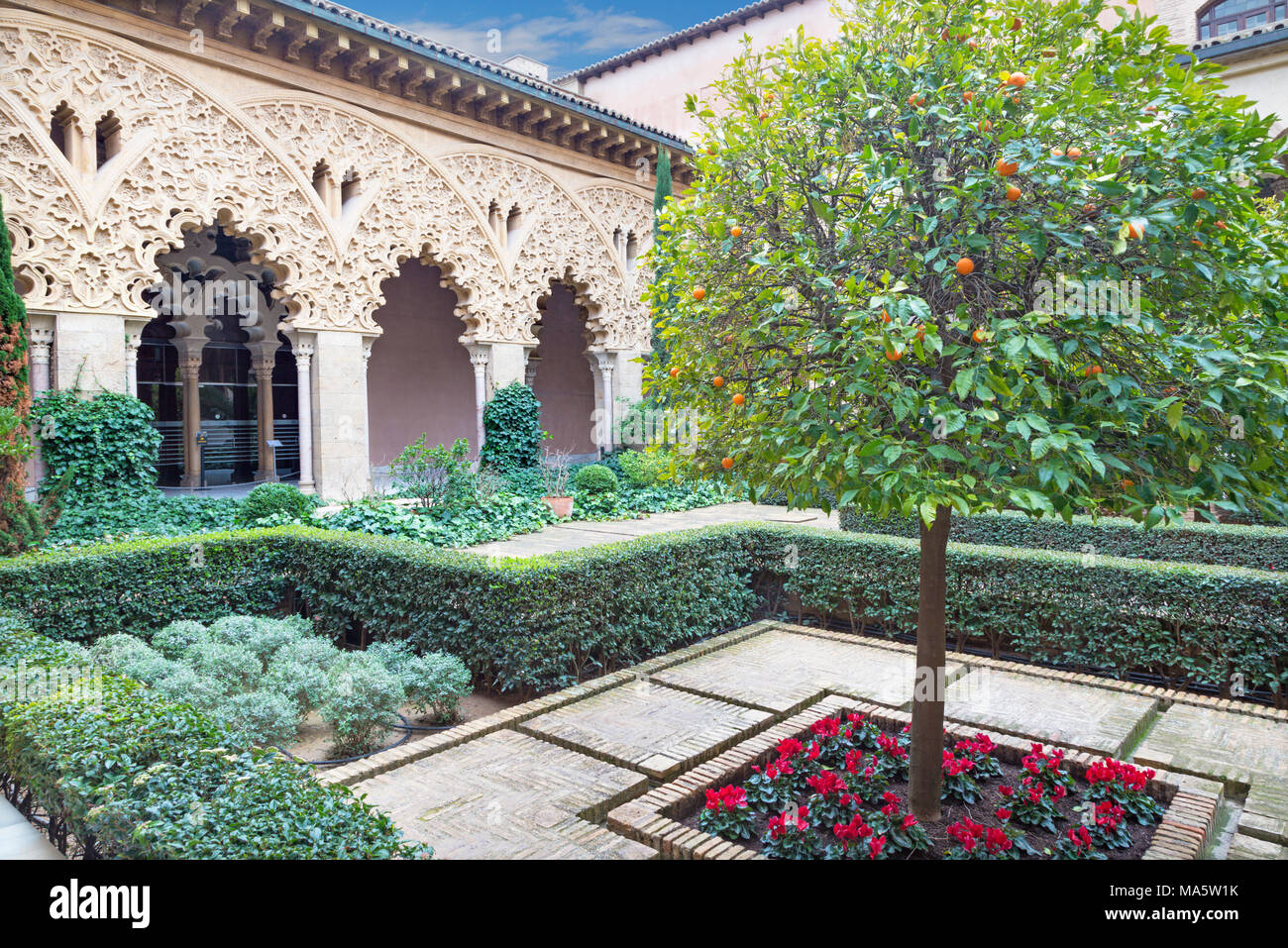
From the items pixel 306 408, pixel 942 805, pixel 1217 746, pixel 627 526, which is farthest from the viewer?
pixel 306 408

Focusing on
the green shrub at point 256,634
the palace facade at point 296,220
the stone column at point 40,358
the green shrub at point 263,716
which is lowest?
the green shrub at point 263,716

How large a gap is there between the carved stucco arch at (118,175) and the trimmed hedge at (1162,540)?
357 inches

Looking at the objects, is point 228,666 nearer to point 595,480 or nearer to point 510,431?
point 595,480

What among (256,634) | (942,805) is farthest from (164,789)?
(256,634)

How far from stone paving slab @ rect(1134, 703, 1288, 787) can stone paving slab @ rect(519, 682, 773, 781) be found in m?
2.12

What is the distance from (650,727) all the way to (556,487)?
8.90m

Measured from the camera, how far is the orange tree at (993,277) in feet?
8.21

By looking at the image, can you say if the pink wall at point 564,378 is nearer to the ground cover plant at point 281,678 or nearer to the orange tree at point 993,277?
the ground cover plant at point 281,678

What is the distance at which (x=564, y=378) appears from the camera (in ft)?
71.3

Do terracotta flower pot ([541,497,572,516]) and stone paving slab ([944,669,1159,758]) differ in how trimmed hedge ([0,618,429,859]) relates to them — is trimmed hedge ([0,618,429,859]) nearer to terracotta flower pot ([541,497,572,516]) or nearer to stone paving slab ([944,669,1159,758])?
stone paving slab ([944,669,1159,758])

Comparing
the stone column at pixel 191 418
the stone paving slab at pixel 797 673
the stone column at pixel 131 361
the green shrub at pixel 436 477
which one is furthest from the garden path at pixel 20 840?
the stone column at pixel 191 418

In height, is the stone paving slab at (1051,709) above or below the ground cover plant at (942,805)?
below
